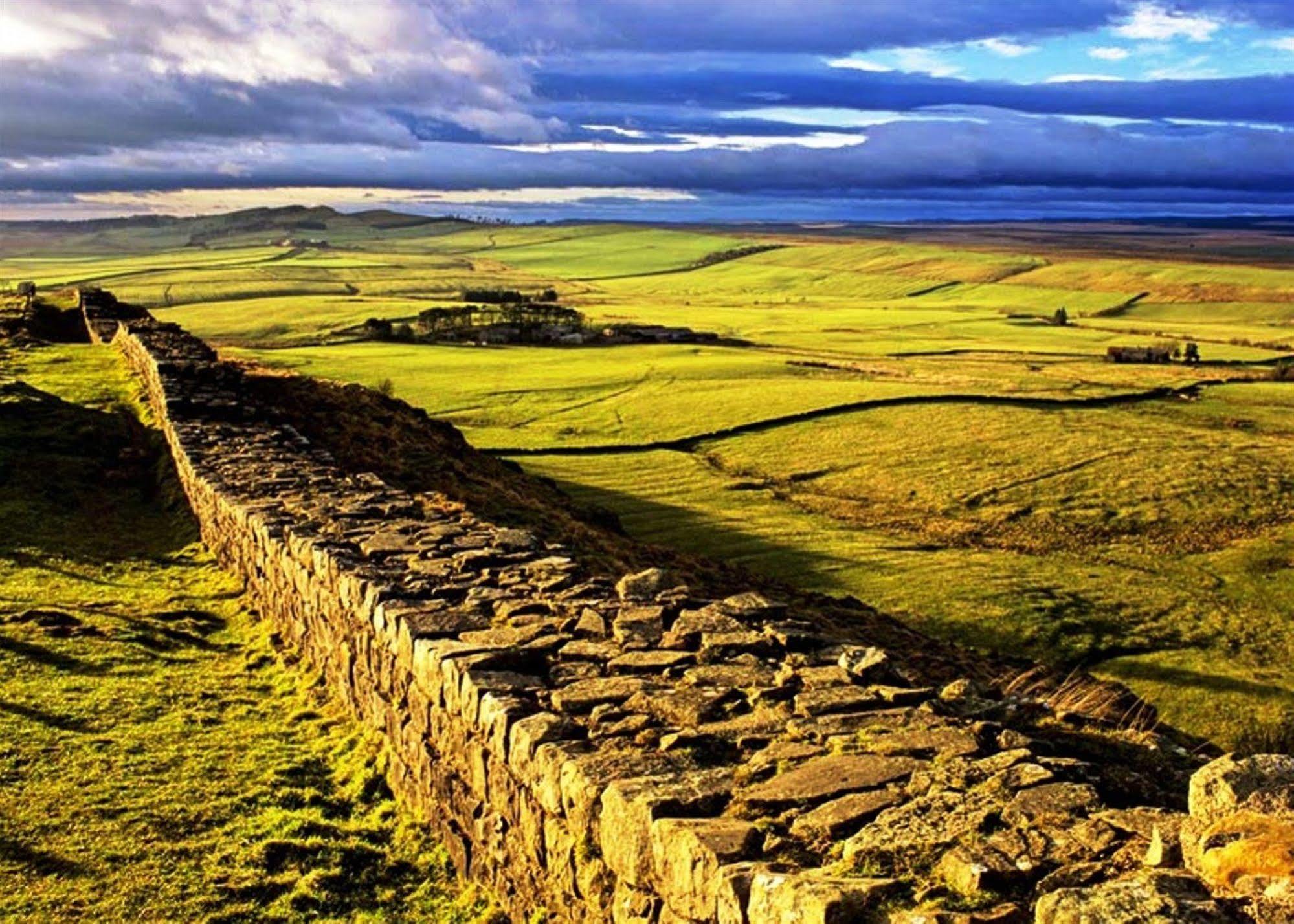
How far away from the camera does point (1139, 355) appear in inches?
3644

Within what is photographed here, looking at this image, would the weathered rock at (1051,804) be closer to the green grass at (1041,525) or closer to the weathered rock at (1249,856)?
the weathered rock at (1249,856)

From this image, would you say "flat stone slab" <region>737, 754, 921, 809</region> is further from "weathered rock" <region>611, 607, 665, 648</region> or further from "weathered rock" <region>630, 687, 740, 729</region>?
"weathered rock" <region>611, 607, 665, 648</region>

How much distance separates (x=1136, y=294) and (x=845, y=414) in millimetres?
142215

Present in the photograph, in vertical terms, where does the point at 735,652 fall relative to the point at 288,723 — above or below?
above

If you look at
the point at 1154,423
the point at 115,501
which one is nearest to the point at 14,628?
the point at 115,501

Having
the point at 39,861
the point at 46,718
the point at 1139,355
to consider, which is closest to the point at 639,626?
the point at 39,861

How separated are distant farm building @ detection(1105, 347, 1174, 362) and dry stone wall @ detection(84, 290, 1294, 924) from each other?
8927cm

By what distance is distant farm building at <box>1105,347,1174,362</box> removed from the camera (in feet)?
300

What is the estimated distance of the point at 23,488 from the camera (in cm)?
1939

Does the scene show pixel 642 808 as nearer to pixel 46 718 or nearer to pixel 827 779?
pixel 827 779

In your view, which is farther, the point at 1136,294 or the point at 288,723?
the point at 1136,294

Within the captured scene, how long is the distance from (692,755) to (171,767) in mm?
5413

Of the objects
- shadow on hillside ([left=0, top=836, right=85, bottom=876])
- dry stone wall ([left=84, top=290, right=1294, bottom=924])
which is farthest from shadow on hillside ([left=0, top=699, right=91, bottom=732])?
dry stone wall ([left=84, top=290, right=1294, bottom=924])

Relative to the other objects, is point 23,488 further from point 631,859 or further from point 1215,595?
point 1215,595
